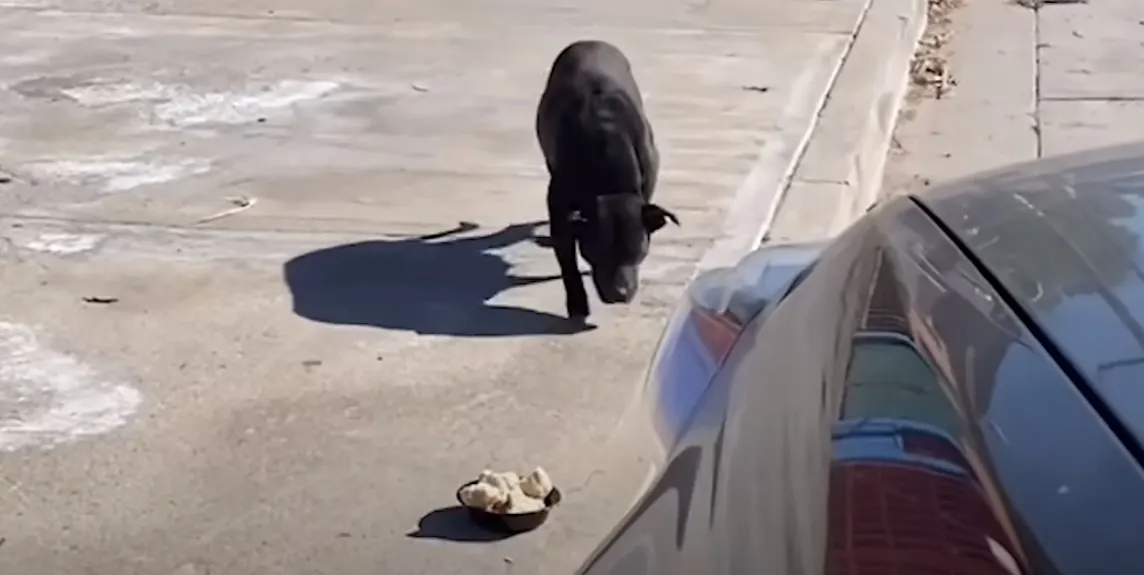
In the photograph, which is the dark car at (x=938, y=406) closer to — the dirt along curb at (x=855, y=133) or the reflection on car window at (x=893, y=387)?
the reflection on car window at (x=893, y=387)

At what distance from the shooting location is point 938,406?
2.05m

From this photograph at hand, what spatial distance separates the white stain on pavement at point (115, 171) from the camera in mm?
7742

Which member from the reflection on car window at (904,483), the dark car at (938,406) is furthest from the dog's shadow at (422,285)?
the reflection on car window at (904,483)

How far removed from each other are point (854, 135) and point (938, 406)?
6.20 m

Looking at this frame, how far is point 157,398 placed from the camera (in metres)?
5.60

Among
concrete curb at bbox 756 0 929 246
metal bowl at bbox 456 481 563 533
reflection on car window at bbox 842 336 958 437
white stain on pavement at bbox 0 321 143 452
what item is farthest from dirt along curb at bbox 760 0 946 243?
reflection on car window at bbox 842 336 958 437

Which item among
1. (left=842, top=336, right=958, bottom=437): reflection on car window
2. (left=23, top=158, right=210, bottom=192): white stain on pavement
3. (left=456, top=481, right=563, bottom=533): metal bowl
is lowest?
(left=23, top=158, right=210, bottom=192): white stain on pavement

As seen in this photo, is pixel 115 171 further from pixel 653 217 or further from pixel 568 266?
pixel 653 217

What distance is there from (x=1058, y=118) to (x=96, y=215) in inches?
185

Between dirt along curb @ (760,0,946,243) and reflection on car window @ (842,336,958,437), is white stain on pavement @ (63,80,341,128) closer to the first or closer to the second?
dirt along curb @ (760,0,946,243)

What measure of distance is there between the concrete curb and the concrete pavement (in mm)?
48

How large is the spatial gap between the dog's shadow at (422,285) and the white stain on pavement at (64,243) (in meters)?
0.81

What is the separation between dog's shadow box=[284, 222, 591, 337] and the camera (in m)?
6.20

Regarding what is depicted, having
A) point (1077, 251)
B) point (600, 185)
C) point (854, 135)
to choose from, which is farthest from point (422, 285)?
point (1077, 251)
